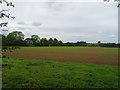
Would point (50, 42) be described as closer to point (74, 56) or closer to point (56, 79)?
point (74, 56)

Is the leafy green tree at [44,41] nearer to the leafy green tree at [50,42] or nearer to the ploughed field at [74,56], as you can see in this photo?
the leafy green tree at [50,42]

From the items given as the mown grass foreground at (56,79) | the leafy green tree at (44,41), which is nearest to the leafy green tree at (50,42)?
the leafy green tree at (44,41)

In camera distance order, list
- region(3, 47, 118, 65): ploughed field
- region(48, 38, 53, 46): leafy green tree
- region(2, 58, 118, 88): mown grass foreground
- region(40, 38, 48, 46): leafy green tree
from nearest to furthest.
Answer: region(2, 58, 118, 88): mown grass foreground → region(3, 47, 118, 65): ploughed field → region(40, 38, 48, 46): leafy green tree → region(48, 38, 53, 46): leafy green tree

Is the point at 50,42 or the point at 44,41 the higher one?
the point at 44,41

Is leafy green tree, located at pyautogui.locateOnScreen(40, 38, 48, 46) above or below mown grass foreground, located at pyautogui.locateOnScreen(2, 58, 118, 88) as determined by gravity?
above

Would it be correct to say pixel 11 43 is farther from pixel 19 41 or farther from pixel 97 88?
pixel 97 88

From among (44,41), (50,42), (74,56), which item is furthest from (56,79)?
(50,42)

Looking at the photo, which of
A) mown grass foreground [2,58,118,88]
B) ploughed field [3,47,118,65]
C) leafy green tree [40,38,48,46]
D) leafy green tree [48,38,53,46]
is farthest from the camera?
leafy green tree [48,38,53,46]

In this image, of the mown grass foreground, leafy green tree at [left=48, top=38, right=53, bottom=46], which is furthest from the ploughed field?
leafy green tree at [left=48, top=38, right=53, bottom=46]

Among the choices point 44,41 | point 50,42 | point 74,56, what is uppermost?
point 44,41

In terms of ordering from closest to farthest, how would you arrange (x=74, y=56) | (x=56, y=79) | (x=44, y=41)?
1. (x=56, y=79)
2. (x=74, y=56)
3. (x=44, y=41)

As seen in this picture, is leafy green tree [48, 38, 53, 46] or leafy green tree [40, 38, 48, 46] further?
leafy green tree [48, 38, 53, 46]

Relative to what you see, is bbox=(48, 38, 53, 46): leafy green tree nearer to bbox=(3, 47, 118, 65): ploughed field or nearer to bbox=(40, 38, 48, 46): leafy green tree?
bbox=(40, 38, 48, 46): leafy green tree

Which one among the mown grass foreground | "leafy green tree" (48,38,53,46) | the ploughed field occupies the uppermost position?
"leafy green tree" (48,38,53,46)
